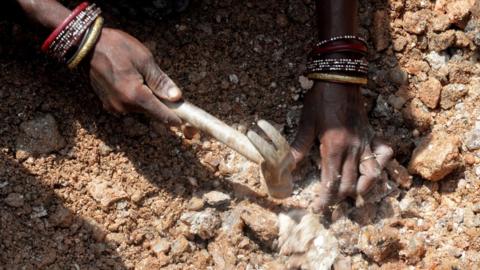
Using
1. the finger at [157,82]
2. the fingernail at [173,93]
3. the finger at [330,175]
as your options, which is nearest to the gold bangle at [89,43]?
the finger at [157,82]

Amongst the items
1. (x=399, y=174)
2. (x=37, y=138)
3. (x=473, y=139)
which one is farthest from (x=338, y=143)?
(x=37, y=138)

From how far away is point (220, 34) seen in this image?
2.47m

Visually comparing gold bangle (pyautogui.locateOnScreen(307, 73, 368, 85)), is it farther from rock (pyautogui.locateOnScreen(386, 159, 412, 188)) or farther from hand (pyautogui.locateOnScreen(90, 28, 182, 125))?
hand (pyautogui.locateOnScreen(90, 28, 182, 125))

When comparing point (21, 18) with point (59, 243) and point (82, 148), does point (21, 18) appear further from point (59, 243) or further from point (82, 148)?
point (59, 243)

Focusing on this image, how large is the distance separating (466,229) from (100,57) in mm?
1158

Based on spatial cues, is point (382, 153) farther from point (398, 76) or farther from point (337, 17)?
point (337, 17)

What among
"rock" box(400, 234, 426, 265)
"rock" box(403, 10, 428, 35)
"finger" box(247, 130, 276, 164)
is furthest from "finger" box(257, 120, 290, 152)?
"rock" box(403, 10, 428, 35)

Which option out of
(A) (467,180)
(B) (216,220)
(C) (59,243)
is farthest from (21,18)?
(A) (467,180)

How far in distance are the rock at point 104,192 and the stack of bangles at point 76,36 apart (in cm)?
37

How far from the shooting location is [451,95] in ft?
8.11

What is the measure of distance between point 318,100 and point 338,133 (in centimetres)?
11

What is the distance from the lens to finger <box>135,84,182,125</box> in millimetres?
2051

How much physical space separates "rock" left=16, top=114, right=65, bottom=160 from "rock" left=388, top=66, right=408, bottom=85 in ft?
3.39

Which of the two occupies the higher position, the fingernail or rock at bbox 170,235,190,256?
the fingernail
